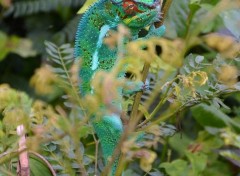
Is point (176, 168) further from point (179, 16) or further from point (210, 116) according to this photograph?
point (179, 16)

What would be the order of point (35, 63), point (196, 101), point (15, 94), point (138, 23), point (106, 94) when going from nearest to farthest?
point (106, 94) → point (15, 94) → point (196, 101) → point (138, 23) → point (35, 63)

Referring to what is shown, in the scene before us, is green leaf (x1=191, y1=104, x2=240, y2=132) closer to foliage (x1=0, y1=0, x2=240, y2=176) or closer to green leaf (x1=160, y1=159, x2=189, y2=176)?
foliage (x1=0, y1=0, x2=240, y2=176)

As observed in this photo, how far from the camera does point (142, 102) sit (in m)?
1.14

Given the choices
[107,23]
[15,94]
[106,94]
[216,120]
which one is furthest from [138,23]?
[106,94]

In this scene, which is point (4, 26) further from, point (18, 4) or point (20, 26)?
point (18, 4)

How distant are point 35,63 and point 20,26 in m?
0.24

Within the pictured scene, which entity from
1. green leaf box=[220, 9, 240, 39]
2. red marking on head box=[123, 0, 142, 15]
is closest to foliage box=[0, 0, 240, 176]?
green leaf box=[220, 9, 240, 39]

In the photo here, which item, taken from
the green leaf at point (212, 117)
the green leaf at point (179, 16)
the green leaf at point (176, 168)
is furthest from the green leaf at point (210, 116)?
the green leaf at point (179, 16)

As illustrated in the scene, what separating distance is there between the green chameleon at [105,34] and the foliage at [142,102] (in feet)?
0.09

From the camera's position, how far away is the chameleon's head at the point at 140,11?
1.08 metres

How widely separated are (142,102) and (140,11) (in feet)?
0.55

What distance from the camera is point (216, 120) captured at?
140 centimetres

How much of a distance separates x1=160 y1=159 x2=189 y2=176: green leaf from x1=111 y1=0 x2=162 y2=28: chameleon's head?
0.93 ft

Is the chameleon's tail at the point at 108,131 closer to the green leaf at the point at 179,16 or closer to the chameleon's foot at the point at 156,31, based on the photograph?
the chameleon's foot at the point at 156,31
